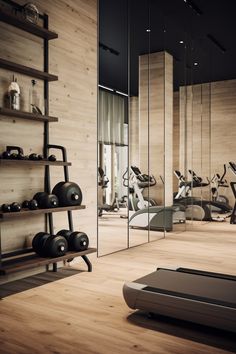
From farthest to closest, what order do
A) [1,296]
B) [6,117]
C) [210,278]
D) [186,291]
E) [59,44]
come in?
[59,44] < [6,117] < [1,296] < [210,278] < [186,291]

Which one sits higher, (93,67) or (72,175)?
(93,67)

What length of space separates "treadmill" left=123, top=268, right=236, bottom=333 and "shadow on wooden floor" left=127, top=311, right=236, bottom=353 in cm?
9

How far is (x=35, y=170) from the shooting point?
3.99 m

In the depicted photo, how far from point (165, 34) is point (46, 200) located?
5.52 metres

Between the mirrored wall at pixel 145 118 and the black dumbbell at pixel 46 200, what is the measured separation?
1592mm

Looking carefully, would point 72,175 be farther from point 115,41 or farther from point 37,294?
point 115,41

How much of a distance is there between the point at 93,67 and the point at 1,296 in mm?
2983

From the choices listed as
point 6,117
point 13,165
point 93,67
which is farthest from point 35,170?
point 93,67

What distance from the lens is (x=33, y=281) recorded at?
3730 millimetres

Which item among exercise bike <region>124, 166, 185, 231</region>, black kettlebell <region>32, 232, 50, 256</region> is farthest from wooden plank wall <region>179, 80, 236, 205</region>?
black kettlebell <region>32, 232, 50, 256</region>

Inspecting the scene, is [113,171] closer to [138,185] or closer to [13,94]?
[138,185]

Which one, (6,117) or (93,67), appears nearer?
(6,117)

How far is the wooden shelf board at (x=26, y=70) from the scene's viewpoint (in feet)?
11.4

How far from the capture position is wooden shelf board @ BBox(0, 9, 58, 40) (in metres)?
3.46
